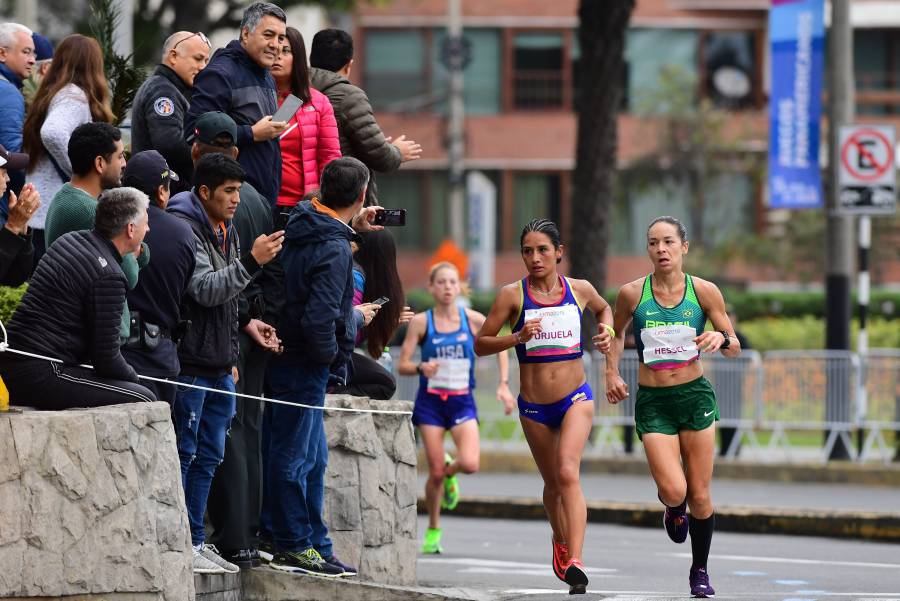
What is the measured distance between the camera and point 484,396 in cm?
2241

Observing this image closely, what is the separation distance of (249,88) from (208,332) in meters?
1.63

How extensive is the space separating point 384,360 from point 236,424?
301cm

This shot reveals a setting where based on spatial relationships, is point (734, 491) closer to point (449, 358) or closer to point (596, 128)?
point (449, 358)

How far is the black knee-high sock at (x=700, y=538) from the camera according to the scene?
9.99m

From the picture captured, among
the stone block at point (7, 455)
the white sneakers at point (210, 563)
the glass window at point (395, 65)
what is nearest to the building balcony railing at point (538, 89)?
the glass window at point (395, 65)

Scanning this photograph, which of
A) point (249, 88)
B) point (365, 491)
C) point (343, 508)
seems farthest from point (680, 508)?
point (249, 88)

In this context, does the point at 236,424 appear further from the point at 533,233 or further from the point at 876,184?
the point at 876,184

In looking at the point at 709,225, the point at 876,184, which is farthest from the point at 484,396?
the point at 709,225

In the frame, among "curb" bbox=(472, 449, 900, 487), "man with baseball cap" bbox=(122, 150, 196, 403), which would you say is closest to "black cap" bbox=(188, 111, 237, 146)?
"man with baseball cap" bbox=(122, 150, 196, 403)

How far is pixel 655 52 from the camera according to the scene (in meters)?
51.7

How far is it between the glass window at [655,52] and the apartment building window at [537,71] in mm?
1872

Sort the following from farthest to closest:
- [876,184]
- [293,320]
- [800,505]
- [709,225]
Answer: [709,225] < [876,184] < [800,505] < [293,320]

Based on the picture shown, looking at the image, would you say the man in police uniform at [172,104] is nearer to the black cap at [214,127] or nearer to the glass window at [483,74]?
the black cap at [214,127]

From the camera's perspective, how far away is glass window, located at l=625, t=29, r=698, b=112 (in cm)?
5147
